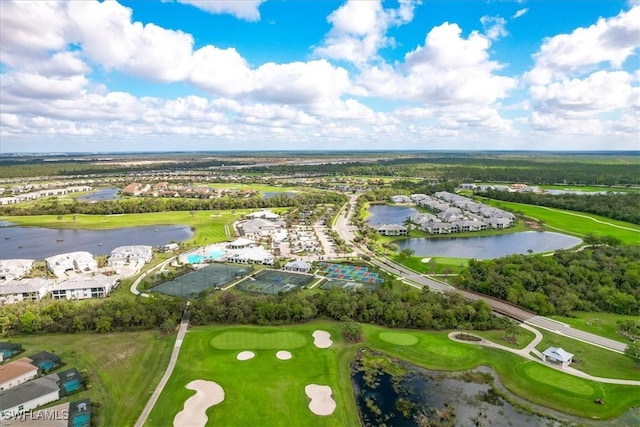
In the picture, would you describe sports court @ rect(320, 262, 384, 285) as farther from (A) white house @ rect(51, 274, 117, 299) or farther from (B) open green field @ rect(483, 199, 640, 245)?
(B) open green field @ rect(483, 199, 640, 245)

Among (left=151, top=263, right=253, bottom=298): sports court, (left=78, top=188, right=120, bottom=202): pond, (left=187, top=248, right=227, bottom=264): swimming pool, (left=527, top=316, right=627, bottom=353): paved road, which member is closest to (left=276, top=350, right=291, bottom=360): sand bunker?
(left=151, top=263, right=253, bottom=298): sports court

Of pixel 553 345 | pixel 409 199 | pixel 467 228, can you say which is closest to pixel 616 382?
pixel 553 345

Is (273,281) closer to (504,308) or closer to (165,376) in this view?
(165,376)

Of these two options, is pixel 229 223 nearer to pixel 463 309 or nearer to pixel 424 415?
pixel 463 309

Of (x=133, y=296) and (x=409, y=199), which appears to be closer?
(x=133, y=296)

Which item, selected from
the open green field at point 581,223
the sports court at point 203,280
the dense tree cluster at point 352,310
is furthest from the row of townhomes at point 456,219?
the dense tree cluster at point 352,310

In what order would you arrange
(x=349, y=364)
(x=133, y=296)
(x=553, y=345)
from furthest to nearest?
(x=133, y=296) < (x=553, y=345) < (x=349, y=364)

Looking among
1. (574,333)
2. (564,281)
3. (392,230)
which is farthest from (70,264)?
(564,281)
